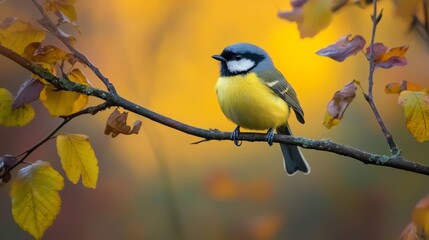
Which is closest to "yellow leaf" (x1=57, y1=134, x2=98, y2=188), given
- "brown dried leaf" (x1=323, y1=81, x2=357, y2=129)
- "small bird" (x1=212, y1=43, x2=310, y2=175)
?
"brown dried leaf" (x1=323, y1=81, x2=357, y2=129)

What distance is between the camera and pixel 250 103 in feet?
7.03

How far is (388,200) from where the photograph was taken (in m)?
3.60

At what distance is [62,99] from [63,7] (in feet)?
0.59

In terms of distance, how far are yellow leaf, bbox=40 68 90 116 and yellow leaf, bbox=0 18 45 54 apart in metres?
0.10

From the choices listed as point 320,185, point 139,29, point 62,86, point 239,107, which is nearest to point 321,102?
point 320,185

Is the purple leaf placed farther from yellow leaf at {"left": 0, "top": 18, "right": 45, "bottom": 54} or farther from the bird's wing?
the bird's wing

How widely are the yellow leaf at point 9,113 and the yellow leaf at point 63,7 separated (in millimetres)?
181

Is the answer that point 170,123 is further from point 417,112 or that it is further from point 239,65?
point 239,65

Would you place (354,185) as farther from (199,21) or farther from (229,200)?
(199,21)

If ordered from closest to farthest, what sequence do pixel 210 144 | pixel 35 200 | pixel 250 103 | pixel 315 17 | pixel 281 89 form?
A: 1. pixel 35 200
2. pixel 315 17
3. pixel 250 103
4. pixel 281 89
5. pixel 210 144

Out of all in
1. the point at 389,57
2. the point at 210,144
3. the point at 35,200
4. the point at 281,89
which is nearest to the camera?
the point at 35,200

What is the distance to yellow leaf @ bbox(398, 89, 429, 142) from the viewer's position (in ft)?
3.98

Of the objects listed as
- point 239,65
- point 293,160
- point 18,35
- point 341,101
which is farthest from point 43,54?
point 293,160

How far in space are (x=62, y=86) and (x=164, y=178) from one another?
2328 millimetres
